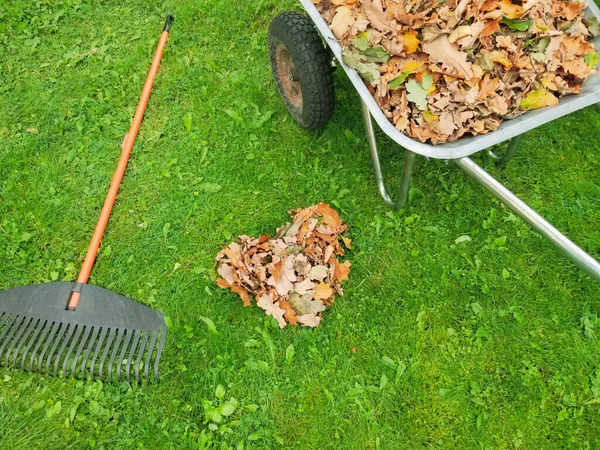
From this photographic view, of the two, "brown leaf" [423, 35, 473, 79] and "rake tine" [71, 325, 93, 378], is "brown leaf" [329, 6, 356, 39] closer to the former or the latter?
"brown leaf" [423, 35, 473, 79]

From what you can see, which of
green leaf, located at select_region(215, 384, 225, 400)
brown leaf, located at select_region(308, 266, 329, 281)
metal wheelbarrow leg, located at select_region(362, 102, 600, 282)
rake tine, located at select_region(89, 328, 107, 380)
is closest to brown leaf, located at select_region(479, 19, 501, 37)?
metal wheelbarrow leg, located at select_region(362, 102, 600, 282)

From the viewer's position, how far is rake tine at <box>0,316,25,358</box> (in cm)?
233

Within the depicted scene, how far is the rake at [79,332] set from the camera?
2.32 meters

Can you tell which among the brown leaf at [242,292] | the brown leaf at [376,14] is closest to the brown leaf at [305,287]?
the brown leaf at [242,292]

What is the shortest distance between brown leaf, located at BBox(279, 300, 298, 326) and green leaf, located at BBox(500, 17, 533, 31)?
153cm


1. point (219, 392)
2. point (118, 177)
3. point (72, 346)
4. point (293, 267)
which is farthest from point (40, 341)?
point (293, 267)

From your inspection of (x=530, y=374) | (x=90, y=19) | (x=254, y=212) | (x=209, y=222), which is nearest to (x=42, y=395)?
(x=209, y=222)

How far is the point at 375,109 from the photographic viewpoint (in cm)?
184

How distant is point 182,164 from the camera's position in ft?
9.70

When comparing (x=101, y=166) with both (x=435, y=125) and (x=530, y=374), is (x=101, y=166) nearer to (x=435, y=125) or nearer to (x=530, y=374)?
(x=435, y=125)

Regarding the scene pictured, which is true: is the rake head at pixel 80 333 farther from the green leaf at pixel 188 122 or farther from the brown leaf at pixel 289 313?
the green leaf at pixel 188 122

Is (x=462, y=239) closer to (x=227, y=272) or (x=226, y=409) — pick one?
(x=227, y=272)

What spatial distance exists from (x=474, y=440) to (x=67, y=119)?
2.89m

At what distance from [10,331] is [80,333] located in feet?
1.09
